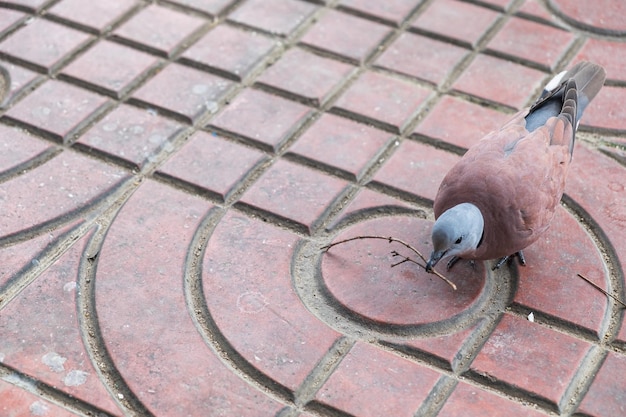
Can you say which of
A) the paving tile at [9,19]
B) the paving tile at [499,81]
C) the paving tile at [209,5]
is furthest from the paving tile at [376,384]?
the paving tile at [9,19]

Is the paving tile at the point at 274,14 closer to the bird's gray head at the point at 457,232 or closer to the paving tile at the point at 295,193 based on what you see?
the paving tile at the point at 295,193

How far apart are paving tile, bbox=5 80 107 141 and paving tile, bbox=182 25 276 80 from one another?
16.9 inches

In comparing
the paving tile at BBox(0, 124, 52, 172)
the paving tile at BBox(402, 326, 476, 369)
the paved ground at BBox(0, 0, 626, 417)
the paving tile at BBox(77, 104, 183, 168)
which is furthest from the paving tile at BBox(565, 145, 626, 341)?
the paving tile at BBox(0, 124, 52, 172)

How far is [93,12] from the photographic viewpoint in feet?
11.4

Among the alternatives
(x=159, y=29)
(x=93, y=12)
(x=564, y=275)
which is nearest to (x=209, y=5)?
(x=159, y=29)

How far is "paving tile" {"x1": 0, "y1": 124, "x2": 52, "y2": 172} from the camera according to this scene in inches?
111

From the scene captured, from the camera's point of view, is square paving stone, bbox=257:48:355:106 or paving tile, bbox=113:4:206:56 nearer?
square paving stone, bbox=257:48:355:106

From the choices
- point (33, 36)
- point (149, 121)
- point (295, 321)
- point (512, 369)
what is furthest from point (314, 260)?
point (33, 36)

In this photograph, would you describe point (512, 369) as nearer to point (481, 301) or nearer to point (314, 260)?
point (481, 301)

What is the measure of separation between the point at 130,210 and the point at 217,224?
277mm

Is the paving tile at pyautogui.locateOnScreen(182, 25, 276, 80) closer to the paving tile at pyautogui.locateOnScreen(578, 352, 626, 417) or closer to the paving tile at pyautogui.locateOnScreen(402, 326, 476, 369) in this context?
the paving tile at pyautogui.locateOnScreen(402, 326, 476, 369)

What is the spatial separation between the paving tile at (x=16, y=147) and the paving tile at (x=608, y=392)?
6.07ft

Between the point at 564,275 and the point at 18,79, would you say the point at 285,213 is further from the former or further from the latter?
the point at 18,79

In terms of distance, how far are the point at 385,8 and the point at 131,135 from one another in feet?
4.03
